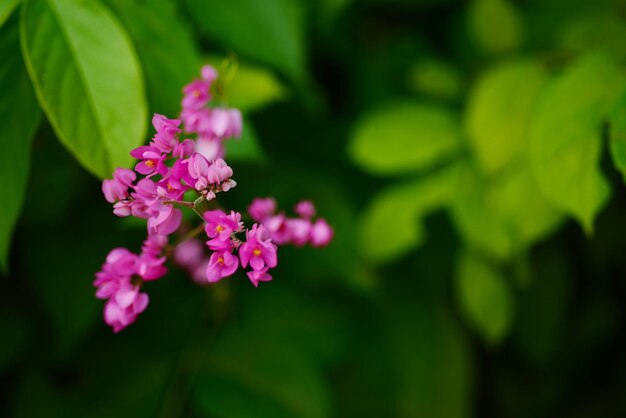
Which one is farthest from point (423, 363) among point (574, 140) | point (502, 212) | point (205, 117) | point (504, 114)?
point (205, 117)

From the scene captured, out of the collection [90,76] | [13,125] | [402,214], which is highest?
[90,76]

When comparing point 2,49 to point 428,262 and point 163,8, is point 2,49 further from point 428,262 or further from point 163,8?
point 428,262

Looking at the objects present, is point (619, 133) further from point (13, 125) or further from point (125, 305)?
point (13, 125)

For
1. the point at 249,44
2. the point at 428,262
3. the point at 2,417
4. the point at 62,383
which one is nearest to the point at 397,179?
the point at 428,262

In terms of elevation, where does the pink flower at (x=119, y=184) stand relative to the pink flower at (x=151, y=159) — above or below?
below

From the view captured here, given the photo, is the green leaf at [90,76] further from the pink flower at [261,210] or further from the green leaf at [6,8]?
the pink flower at [261,210]

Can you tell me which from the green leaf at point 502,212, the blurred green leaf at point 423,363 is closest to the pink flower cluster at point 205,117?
the green leaf at point 502,212
